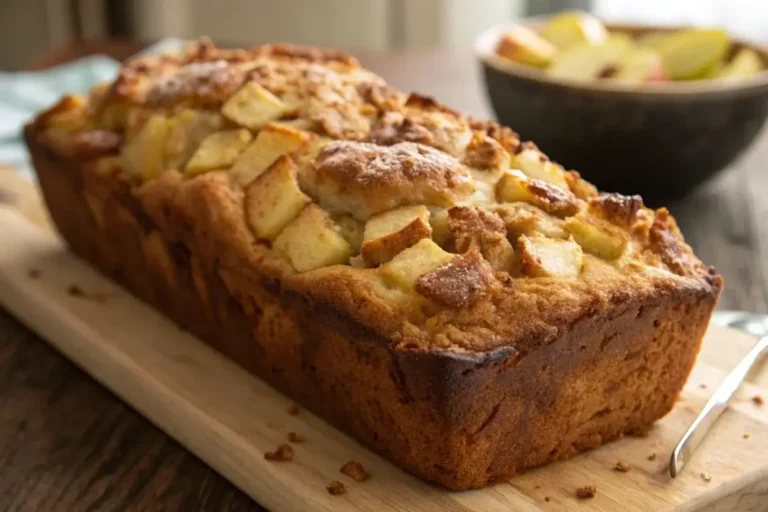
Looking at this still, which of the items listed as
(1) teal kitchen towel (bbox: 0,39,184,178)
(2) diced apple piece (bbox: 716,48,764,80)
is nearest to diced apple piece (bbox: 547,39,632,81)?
(2) diced apple piece (bbox: 716,48,764,80)

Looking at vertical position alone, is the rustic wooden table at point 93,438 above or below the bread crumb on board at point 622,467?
below

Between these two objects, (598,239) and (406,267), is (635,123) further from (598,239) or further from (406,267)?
(406,267)

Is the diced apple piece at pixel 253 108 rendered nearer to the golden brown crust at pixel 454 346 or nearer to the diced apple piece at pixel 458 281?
the golden brown crust at pixel 454 346

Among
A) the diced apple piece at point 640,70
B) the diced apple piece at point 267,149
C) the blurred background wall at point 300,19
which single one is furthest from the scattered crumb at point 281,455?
the blurred background wall at point 300,19

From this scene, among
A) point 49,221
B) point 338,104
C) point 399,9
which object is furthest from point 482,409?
point 399,9

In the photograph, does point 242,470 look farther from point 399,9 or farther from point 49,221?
point 399,9
